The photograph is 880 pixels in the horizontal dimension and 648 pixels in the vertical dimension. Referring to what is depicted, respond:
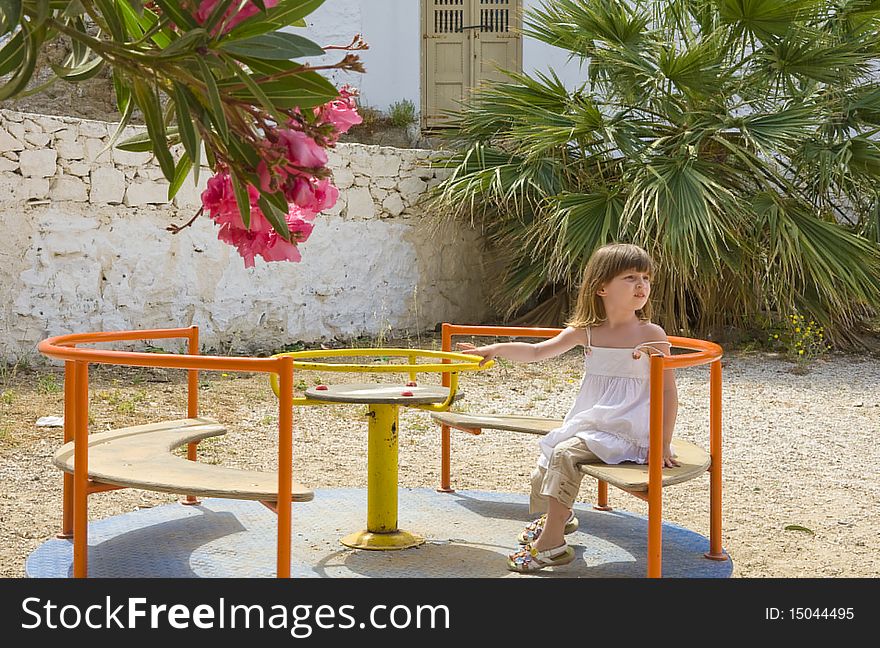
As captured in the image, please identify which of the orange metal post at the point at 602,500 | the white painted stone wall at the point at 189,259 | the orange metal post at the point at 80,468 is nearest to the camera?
the orange metal post at the point at 80,468

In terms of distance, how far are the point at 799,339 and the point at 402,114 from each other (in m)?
5.89

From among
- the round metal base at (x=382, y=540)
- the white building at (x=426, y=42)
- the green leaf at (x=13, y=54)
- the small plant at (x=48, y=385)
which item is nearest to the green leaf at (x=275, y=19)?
the green leaf at (x=13, y=54)

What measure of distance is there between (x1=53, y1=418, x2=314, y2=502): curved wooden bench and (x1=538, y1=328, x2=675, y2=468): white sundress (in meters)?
0.90

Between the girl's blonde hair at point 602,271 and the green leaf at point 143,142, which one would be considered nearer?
the green leaf at point 143,142

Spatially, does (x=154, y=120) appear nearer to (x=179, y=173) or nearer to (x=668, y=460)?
→ (x=179, y=173)

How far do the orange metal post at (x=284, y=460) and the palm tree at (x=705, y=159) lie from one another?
5.05m

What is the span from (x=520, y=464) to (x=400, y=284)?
4.39 meters

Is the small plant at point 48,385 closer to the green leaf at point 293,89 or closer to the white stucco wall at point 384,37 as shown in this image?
the green leaf at point 293,89

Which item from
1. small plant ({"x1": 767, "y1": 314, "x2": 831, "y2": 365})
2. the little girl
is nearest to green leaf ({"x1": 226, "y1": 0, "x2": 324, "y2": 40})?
the little girl

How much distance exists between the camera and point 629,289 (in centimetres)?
339

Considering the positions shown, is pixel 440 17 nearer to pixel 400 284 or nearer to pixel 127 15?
pixel 400 284

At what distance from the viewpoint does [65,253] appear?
23.7 feet

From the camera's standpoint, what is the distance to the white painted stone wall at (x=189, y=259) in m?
7.07

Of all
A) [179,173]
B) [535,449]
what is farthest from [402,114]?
[179,173]
